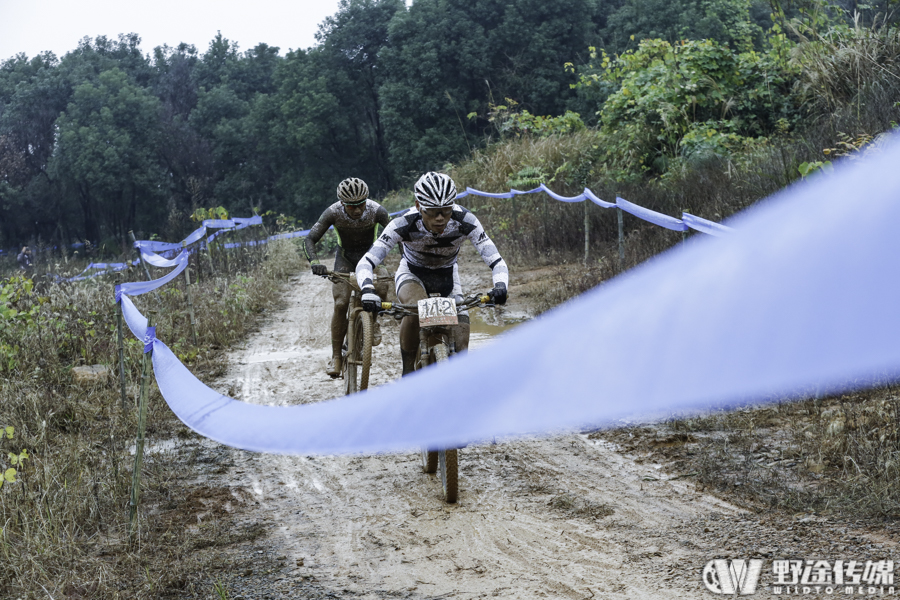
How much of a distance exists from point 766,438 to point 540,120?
2014 cm

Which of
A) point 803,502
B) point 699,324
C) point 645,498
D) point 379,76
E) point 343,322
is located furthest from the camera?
point 379,76

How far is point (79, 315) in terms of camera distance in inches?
395

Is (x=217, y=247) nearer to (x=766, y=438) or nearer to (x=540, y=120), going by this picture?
(x=540, y=120)

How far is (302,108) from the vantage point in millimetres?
51906

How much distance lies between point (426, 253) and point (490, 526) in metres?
2.13

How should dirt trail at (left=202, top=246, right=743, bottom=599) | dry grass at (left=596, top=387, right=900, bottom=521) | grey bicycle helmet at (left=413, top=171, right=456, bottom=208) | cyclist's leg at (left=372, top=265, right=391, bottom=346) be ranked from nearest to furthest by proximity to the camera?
dirt trail at (left=202, top=246, right=743, bottom=599) < dry grass at (left=596, top=387, right=900, bottom=521) < grey bicycle helmet at (left=413, top=171, right=456, bottom=208) < cyclist's leg at (left=372, top=265, right=391, bottom=346)

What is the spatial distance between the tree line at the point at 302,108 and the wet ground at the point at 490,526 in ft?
121

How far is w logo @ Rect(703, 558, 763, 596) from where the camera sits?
3410mm

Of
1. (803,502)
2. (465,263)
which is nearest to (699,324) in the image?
(803,502)

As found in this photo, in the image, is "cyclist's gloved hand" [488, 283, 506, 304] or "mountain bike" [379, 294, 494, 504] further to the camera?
"cyclist's gloved hand" [488, 283, 506, 304]

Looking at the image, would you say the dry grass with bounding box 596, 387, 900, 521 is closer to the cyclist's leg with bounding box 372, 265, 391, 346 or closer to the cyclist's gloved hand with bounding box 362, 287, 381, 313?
the cyclist's gloved hand with bounding box 362, 287, 381, 313

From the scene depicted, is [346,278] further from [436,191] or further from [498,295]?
[498,295]

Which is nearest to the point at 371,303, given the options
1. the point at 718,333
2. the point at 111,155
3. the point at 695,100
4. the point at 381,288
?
the point at 381,288

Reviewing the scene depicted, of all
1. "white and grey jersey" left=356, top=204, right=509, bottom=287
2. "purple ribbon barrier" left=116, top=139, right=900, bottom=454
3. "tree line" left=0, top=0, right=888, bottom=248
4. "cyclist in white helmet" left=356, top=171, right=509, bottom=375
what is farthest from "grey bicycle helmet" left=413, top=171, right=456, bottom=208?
"tree line" left=0, top=0, right=888, bottom=248
